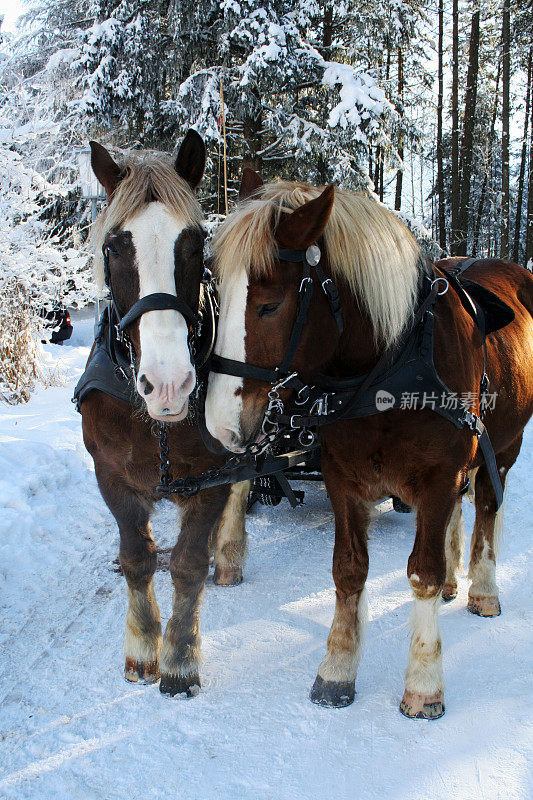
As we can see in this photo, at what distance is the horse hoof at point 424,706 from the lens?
2.46 m

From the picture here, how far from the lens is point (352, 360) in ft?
7.89

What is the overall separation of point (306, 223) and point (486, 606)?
243cm

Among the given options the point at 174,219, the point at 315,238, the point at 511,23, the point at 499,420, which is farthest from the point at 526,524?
the point at 511,23

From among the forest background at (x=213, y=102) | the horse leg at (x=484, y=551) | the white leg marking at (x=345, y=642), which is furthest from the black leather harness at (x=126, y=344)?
the forest background at (x=213, y=102)

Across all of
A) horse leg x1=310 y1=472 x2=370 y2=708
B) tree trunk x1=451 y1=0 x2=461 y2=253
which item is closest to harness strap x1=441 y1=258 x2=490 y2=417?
horse leg x1=310 y1=472 x2=370 y2=708

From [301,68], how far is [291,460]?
7.28 meters

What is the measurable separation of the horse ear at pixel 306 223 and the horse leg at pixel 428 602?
1101 mm

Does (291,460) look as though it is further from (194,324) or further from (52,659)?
(52,659)

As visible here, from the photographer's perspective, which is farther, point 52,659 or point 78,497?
point 78,497

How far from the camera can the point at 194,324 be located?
2.15m

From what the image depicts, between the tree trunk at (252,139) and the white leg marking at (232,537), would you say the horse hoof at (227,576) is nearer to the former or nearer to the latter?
the white leg marking at (232,537)

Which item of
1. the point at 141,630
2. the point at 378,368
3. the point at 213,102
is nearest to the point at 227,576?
the point at 141,630

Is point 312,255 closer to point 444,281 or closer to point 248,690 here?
point 444,281

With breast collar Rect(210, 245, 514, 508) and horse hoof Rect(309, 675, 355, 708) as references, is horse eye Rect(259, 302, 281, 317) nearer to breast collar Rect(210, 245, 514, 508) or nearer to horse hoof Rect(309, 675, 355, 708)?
breast collar Rect(210, 245, 514, 508)
